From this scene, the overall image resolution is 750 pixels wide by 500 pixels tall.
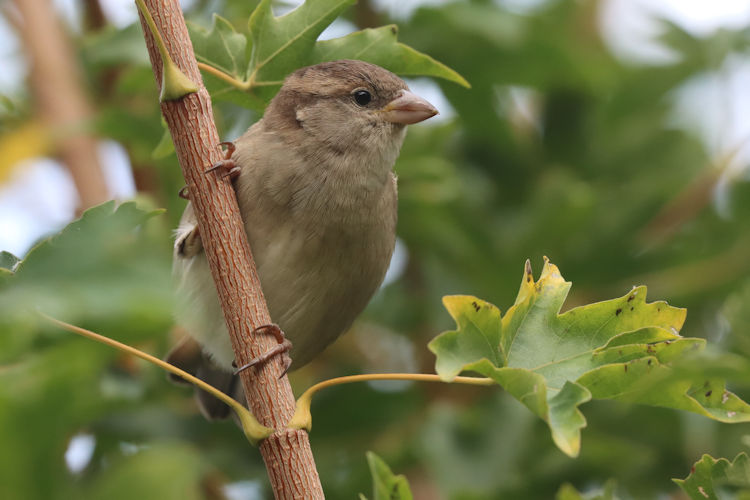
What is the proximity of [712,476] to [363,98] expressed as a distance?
1.81 m

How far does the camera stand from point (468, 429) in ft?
12.1

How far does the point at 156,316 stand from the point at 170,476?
0.23 m

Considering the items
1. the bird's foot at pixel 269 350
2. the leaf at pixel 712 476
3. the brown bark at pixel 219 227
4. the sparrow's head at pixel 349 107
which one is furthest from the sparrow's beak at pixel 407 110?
the leaf at pixel 712 476

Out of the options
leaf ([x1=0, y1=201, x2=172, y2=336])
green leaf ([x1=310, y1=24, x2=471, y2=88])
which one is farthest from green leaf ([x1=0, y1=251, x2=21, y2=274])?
green leaf ([x1=310, y1=24, x2=471, y2=88])

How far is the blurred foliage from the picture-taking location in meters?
3.48

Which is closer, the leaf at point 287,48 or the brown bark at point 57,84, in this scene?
the leaf at point 287,48

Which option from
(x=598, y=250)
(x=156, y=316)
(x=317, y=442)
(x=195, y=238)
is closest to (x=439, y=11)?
(x=598, y=250)

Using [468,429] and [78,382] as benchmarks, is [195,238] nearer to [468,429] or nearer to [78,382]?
[468,429]

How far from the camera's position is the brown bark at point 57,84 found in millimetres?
4035

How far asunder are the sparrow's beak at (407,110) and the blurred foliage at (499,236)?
0.49 m

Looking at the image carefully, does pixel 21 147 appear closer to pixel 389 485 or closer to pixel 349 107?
pixel 349 107

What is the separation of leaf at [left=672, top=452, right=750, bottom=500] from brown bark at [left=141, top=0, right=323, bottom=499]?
34.7 inches

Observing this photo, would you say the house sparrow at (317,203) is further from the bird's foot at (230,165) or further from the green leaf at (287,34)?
the green leaf at (287,34)

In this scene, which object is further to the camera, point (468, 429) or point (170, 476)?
point (468, 429)
